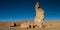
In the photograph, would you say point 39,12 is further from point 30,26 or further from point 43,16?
point 30,26

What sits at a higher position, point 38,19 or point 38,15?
point 38,15

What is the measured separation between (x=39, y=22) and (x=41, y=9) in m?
3.44

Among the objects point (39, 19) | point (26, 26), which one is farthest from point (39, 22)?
point (26, 26)

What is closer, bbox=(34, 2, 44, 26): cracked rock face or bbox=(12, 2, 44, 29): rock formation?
bbox=(12, 2, 44, 29): rock formation

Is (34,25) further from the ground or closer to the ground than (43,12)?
closer to the ground

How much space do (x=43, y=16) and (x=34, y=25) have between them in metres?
3.30

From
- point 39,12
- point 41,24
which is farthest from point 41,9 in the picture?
point 41,24

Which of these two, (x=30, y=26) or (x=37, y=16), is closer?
(x=30, y=26)

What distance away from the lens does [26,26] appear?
44188 millimetres

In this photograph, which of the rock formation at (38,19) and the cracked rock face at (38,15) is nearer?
the rock formation at (38,19)

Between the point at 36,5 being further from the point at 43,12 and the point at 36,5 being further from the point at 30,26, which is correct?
the point at 30,26

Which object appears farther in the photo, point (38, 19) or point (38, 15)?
point (38, 15)

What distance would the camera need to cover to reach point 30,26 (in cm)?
4491

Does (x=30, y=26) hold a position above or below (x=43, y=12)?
below
